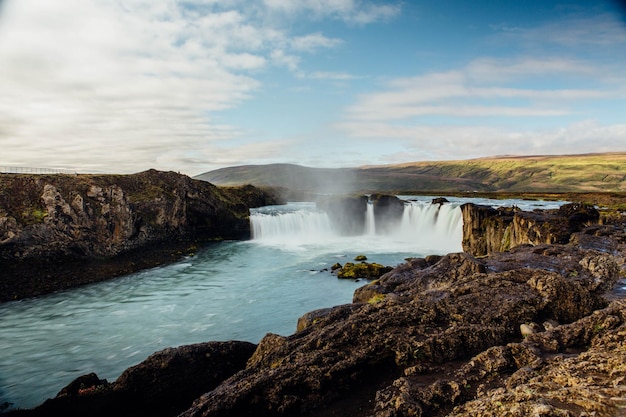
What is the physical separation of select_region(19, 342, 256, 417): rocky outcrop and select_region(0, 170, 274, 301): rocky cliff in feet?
87.2

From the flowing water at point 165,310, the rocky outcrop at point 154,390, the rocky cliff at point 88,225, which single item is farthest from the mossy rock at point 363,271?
the rocky cliff at point 88,225

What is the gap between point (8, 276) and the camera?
33.7m

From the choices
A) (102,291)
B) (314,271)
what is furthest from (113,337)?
(314,271)

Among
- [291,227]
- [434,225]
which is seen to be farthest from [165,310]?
[434,225]

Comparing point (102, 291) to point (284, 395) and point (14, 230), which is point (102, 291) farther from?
point (284, 395)

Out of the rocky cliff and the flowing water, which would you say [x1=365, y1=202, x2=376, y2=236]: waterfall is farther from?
the rocky cliff

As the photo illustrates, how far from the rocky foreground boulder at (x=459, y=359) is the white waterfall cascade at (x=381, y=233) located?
→ 43.1m

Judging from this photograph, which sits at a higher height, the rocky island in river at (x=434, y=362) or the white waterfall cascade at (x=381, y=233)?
the rocky island in river at (x=434, y=362)

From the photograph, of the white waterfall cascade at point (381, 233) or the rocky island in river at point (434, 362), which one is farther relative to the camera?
the white waterfall cascade at point (381, 233)

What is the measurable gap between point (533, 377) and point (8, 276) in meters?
42.9

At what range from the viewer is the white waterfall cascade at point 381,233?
57.5m

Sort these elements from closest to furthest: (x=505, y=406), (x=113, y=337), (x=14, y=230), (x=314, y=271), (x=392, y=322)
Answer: (x=505, y=406) → (x=392, y=322) → (x=113, y=337) → (x=14, y=230) → (x=314, y=271)

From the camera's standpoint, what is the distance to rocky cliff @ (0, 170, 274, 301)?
35.8 metres

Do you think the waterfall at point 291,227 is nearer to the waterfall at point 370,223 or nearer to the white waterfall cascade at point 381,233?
the white waterfall cascade at point 381,233
